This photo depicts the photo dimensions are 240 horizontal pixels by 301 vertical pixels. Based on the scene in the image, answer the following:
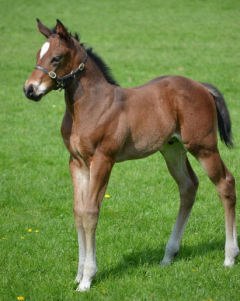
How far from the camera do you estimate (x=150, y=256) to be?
496cm

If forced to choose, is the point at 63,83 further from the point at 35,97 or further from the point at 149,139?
the point at 149,139

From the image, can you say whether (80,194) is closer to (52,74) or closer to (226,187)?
(52,74)

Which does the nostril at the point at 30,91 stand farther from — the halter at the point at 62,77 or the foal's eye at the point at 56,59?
the foal's eye at the point at 56,59

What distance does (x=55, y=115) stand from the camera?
33.4ft

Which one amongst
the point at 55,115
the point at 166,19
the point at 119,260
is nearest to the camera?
the point at 119,260

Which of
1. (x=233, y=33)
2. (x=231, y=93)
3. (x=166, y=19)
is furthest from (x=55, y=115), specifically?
(x=166, y=19)

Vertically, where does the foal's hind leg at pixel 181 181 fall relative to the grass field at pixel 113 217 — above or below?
above

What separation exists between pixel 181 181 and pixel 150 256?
0.82 meters

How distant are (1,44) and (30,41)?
1.05m

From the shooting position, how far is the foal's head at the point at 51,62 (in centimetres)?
399

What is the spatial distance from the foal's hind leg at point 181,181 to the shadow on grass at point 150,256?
0.54 ft

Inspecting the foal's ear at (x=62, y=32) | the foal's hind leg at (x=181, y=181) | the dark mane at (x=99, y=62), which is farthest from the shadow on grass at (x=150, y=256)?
the foal's ear at (x=62, y=32)

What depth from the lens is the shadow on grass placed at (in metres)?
4.59

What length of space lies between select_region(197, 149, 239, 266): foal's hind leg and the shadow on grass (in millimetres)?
307
